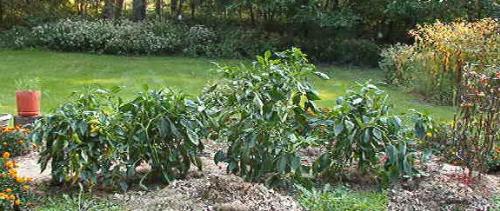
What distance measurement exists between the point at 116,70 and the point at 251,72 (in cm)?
790

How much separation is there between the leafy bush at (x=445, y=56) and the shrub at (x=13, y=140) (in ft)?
19.4

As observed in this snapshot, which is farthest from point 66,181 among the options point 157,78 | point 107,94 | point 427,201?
point 157,78

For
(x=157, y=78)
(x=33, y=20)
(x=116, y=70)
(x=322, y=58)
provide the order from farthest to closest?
1. (x=33, y=20)
2. (x=322, y=58)
3. (x=116, y=70)
4. (x=157, y=78)

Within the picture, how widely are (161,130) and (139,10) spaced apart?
1324 centimetres

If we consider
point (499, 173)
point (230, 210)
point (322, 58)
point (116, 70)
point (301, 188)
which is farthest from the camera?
point (322, 58)

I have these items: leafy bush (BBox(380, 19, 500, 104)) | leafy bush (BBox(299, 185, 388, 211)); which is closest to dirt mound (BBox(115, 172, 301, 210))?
leafy bush (BBox(299, 185, 388, 211))

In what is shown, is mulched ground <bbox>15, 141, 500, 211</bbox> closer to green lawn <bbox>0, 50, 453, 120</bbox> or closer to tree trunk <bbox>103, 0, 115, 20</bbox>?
green lawn <bbox>0, 50, 453, 120</bbox>

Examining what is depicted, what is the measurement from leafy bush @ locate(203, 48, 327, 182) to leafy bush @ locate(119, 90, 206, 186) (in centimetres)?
26

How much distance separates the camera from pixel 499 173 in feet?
19.4

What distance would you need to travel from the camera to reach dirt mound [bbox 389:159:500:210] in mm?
4680

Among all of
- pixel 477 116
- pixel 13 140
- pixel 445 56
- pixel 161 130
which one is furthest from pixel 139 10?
pixel 477 116

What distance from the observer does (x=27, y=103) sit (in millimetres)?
6617

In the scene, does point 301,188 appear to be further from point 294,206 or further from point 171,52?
point 171,52

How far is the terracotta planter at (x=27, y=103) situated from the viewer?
6.58m
